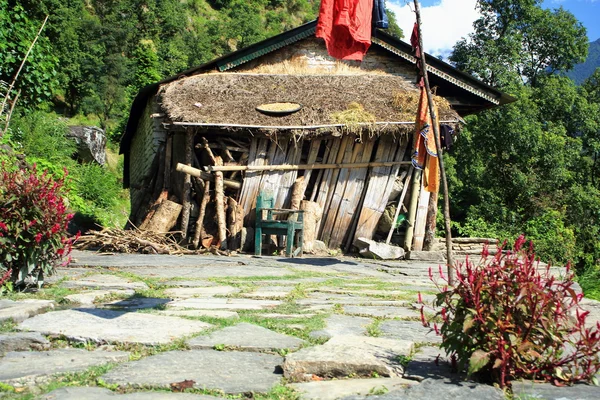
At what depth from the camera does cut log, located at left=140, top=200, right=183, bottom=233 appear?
1031cm

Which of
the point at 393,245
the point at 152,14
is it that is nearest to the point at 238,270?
the point at 393,245

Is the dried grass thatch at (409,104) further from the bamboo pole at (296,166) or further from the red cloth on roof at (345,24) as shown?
the red cloth on roof at (345,24)

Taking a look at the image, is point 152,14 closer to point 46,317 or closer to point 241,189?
point 241,189

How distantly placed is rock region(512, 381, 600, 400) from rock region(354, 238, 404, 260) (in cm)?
812

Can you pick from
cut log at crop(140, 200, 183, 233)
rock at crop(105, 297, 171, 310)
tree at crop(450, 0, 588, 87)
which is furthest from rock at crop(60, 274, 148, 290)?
tree at crop(450, 0, 588, 87)

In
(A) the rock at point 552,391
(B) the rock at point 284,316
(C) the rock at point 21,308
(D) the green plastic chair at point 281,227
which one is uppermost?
(D) the green plastic chair at point 281,227

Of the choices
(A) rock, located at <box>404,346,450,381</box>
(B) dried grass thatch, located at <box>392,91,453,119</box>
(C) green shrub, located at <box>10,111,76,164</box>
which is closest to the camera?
(A) rock, located at <box>404,346,450,381</box>

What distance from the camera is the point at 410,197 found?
36.6ft

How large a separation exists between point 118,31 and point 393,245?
37.6m

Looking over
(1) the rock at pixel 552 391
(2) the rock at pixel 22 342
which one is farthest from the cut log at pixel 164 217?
(1) the rock at pixel 552 391

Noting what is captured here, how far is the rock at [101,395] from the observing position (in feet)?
7.33

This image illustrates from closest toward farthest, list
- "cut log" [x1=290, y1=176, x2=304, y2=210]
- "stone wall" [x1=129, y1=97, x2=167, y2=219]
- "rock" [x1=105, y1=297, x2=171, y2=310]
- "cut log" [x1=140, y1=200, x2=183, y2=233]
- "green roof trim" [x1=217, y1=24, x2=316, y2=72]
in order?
"rock" [x1=105, y1=297, x2=171, y2=310] < "cut log" [x1=140, y1=200, x2=183, y2=233] < "cut log" [x1=290, y1=176, x2=304, y2=210] < "green roof trim" [x1=217, y1=24, x2=316, y2=72] < "stone wall" [x1=129, y1=97, x2=167, y2=219]

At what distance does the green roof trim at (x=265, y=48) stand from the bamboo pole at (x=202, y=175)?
2857 millimetres

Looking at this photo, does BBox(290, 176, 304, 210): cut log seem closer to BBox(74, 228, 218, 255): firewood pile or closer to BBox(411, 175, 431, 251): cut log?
BBox(74, 228, 218, 255): firewood pile
